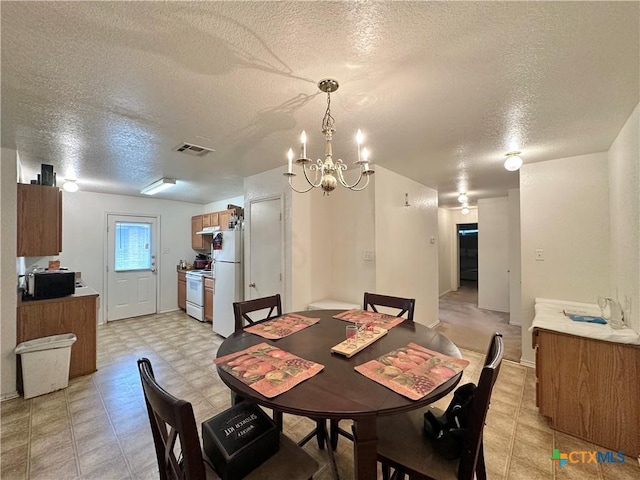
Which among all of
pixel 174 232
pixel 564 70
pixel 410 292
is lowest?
pixel 410 292

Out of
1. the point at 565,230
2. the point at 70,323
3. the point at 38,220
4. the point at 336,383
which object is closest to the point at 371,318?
the point at 336,383

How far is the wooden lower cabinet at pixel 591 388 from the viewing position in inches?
70.5

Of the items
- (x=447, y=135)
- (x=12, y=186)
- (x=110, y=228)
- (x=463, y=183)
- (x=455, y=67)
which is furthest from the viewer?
(x=110, y=228)

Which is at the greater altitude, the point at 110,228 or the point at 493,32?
the point at 493,32

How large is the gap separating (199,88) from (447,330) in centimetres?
452

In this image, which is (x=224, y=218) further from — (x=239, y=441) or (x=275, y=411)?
(x=239, y=441)

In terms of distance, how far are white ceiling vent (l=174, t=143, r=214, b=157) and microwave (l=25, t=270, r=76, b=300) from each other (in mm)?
1973

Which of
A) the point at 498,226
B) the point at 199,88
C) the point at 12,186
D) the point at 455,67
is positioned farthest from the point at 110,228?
the point at 498,226

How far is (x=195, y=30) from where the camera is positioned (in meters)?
1.13

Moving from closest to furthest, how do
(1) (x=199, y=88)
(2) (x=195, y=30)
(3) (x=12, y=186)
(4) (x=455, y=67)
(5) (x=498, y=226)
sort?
(2) (x=195, y=30) → (4) (x=455, y=67) → (1) (x=199, y=88) → (3) (x=12, y=186) → (5) (x=498, y=226)

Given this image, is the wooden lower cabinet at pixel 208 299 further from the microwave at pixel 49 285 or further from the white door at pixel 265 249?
the microwave at pixel 49 285

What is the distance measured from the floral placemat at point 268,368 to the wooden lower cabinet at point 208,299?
3425 millimetres

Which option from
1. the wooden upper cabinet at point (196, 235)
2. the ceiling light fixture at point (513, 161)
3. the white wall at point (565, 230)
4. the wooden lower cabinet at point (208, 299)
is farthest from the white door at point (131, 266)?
the white wall at point (565, 230)

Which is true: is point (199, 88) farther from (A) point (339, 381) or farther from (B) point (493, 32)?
(A) point (339, 381)
